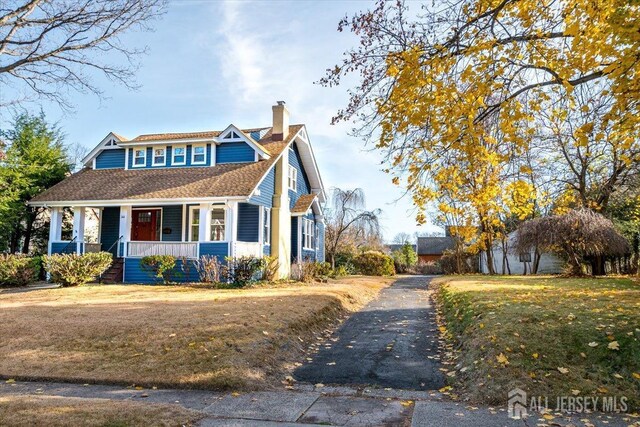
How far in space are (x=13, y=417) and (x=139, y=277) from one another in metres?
15.5

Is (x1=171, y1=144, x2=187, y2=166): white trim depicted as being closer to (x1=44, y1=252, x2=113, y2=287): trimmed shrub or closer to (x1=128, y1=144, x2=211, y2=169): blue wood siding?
(x1=128, y1=144, x2=211, y2=169): blue wood siding

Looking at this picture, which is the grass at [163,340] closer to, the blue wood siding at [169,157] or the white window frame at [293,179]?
the blue wood siding at [169,157]

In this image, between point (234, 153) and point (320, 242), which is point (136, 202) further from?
point (320, 242)

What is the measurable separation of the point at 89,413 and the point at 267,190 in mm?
16819

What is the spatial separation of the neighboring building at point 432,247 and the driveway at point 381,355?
55.3 m

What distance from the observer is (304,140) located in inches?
983

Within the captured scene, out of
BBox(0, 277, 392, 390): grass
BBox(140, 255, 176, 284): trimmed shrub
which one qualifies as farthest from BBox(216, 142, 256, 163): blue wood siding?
BBox(0, 277, 392, 390): grass

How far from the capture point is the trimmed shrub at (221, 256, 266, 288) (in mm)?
17312

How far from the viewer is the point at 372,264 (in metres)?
34.6

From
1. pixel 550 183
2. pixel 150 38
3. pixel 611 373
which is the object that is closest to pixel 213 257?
pixel 150 38

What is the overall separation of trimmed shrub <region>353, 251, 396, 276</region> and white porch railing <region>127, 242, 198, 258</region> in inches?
712

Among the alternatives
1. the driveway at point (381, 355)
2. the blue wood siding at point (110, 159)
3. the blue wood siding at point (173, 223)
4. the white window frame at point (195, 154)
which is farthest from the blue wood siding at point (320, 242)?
the driveway at point (381, 355)

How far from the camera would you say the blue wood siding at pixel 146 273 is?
18938 mm

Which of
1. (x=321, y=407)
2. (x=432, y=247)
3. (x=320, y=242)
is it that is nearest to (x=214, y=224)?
(x=320, y=242)
